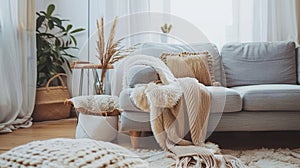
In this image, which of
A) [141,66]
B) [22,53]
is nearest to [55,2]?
[22,53]

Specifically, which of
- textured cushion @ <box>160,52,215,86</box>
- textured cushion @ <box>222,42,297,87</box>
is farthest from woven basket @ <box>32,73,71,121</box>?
textured cushion @ <box>222,42,297,87</box>

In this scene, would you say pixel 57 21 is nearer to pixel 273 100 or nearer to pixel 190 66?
pixel 190 66

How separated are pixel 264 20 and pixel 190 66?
45.9 inches

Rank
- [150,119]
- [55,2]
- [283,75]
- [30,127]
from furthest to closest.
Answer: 1. [55,2]
2. [30,127]
3. [283,75]
4. [150,119]

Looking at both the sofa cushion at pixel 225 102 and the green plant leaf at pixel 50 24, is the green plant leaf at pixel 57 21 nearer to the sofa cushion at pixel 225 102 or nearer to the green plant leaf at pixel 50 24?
the green plant leaf at pixel 50 24

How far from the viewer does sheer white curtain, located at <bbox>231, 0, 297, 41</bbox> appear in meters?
3.42

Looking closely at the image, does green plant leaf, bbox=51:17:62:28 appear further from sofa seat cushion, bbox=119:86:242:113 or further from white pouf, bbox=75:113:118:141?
sofa seat cushion, bbox=119:86:242:113

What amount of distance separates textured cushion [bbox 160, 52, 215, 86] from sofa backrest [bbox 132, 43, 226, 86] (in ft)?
0.26

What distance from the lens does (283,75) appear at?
9.56 ft

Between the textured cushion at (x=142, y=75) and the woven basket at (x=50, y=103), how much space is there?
1335mm

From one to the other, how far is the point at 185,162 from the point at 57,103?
1924 millimetres

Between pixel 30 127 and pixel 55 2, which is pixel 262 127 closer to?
pixel 30 127

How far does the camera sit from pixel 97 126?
2.55m

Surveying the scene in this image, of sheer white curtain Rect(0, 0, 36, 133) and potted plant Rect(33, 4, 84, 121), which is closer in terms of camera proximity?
sheer white curtain Rect(0, 0, 36, 133)
